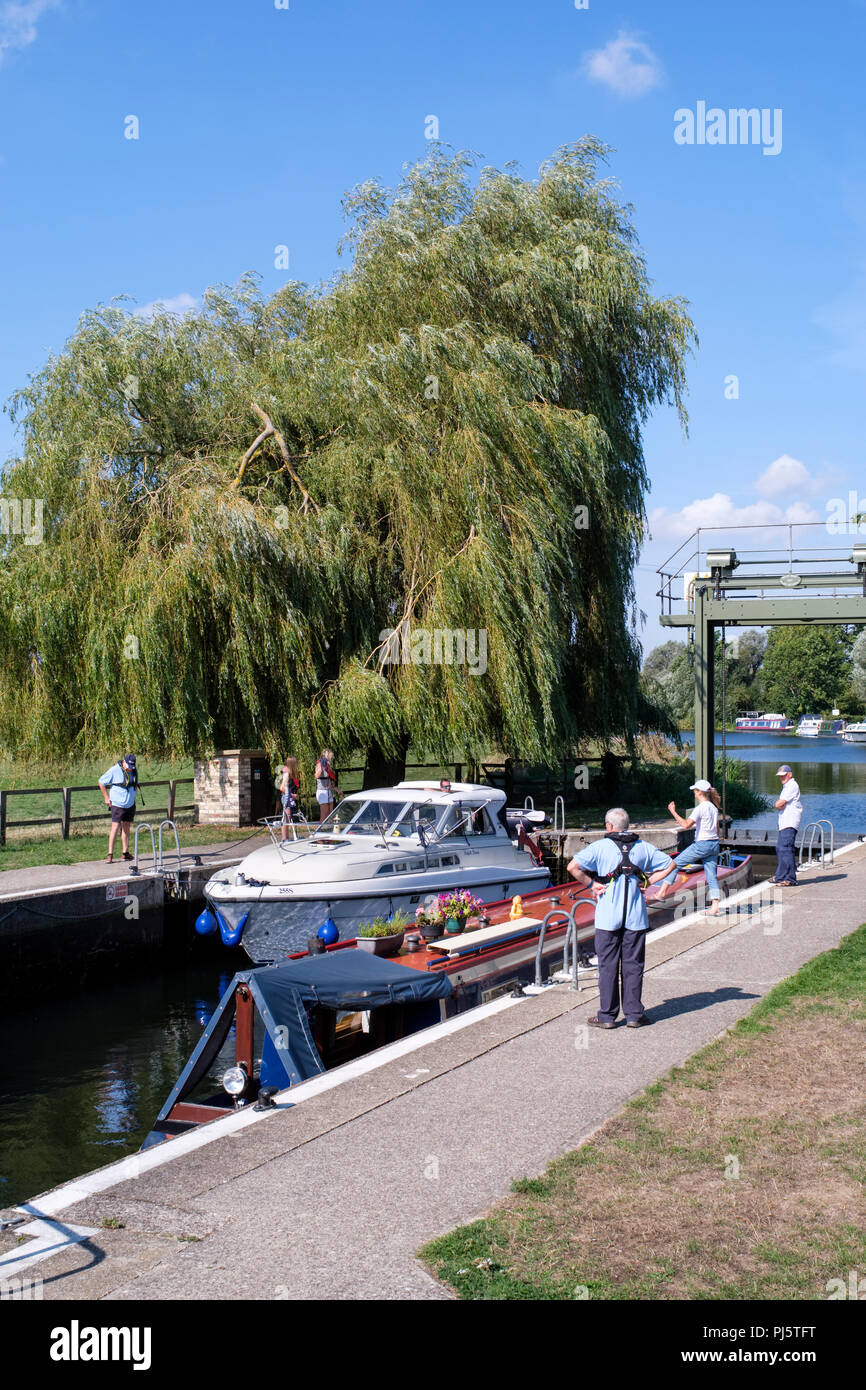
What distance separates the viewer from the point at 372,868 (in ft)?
51.5

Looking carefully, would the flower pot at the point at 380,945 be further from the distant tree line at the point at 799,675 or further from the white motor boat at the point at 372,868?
the distant tree line at the point at 799,675

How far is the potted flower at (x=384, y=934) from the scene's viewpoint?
42.7 feet

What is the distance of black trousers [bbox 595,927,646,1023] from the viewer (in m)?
8.87

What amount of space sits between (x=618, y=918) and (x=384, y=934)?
18.3 feet

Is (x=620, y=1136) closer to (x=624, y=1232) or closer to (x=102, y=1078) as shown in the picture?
(x=624, y=1232)

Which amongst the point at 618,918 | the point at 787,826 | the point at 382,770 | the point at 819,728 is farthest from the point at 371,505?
the point at 819,728

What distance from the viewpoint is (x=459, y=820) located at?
1741cm

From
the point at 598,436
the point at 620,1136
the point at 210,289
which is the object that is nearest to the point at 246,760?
the point at 598,436

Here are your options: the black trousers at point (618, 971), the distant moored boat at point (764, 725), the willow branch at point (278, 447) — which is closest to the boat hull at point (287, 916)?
the black trousers at point (618, 971)

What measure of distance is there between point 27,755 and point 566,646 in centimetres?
1103

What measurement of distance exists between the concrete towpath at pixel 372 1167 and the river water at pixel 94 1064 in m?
3.59

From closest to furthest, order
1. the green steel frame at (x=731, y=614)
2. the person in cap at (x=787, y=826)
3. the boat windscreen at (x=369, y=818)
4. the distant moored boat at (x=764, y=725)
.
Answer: the person in cap at (x=787, y=826) → the boat windscreen at (x=369, y=818) → the green steel frame at (x=731, y=614) → the distant moored boat at (x=764, y=725)

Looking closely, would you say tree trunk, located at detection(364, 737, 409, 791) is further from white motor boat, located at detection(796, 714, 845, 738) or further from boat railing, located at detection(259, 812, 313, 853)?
white motor boat, located at detection(796, 714, 845, 738)

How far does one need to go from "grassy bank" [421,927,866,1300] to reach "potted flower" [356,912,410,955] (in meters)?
5.49
